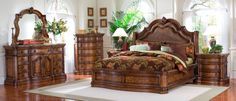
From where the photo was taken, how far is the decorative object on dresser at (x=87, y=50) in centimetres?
1056

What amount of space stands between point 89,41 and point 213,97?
16.3 ft

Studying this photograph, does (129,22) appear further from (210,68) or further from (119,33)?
(210,68)

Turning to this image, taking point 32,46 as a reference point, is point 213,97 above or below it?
below

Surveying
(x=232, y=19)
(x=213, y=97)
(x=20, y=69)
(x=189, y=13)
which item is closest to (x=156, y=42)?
(x=189, y=13)

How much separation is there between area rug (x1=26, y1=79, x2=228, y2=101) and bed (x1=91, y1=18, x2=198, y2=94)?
0.66 ft

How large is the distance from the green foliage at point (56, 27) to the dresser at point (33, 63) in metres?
0.59

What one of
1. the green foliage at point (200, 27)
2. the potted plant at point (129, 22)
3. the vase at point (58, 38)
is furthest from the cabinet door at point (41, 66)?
the green foliage at point (200, 27)

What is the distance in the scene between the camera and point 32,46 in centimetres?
881

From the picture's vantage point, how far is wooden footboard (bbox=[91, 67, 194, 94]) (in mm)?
7055

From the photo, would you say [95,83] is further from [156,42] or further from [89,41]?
[89,41]

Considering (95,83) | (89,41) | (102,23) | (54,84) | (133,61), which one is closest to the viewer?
(133,61)

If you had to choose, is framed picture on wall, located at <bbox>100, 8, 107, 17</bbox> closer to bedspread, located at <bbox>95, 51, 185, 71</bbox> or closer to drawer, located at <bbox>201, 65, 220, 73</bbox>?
bedspread, located at <bbox>95, 51, 185, 71</bbox>

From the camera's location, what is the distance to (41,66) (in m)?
9.13

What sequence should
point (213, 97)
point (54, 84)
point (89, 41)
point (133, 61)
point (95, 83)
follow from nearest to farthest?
point (213, 97)
point (133, 61)
point (95, 83)
point (54, 84)
point (89, 41)
